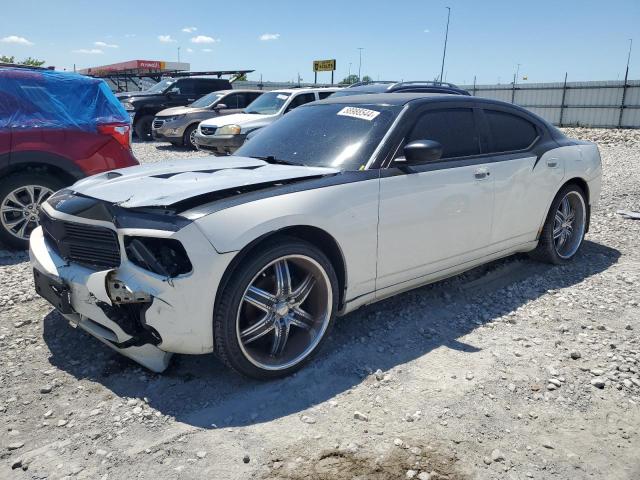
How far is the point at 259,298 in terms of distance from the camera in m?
3.05

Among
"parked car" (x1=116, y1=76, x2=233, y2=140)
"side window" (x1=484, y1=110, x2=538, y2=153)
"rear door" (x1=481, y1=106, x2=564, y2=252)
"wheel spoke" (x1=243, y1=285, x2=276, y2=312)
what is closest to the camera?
"wheel spoke" (x1=243, y1=285, x2=276, y2=312)

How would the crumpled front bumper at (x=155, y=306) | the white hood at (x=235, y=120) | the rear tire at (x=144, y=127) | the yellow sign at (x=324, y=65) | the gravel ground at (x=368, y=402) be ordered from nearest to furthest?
the gravel ground at (x=368, y=402)
the crumpled front bumper at (x=155, y=306)
the white hood at (x=235, y=120)
the rear tire at (x=144, y=127)
the yellow sign at (x=324, y=65)

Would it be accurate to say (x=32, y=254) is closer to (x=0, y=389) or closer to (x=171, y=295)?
(x=0, y=389)

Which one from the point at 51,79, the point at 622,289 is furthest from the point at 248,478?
the point at 51,79

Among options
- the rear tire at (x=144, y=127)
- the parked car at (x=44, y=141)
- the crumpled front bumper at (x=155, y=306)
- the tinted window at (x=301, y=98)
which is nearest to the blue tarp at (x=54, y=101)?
the parked car at (x=44, y=141)

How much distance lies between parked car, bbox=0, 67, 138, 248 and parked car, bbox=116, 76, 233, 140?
11.3m

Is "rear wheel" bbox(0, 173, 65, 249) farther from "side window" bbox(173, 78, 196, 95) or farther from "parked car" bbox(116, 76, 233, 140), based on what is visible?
"side window" bbox(173, 78, 196, 95)

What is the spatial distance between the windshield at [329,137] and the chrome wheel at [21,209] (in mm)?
2501

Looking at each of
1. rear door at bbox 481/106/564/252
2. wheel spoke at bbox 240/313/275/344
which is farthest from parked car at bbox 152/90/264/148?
wheel spoke at bbox 240/313/275/344

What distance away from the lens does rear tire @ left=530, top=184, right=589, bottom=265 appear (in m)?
5.01

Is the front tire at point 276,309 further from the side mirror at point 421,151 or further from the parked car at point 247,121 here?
the parked car at point 247,121

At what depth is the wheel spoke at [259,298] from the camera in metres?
2.99

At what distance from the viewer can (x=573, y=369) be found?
10.9 ft

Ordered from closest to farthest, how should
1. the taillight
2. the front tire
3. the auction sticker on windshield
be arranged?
the front tire → the auction sticker on windshield → the taillight
